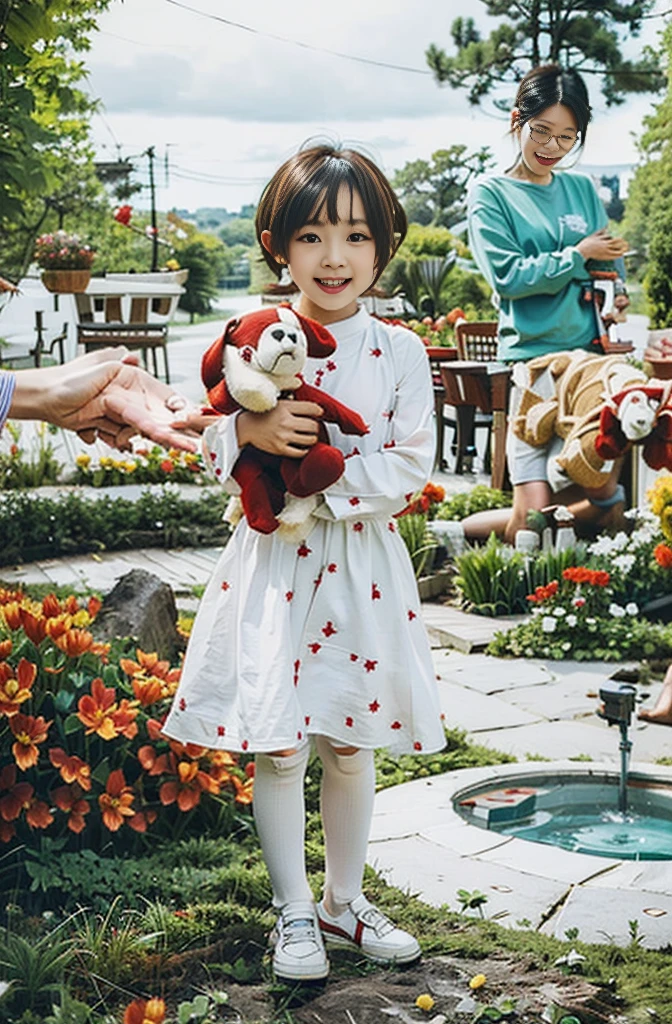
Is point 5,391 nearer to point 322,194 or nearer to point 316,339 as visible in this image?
point 316,339

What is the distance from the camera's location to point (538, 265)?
16.1ft

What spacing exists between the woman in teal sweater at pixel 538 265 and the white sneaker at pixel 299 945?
309 cm

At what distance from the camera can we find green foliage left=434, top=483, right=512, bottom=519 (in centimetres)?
607

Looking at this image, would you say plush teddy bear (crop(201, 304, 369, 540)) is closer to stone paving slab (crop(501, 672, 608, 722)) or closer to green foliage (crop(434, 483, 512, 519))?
stone paving slab (crop(501, 672, 608, 722))

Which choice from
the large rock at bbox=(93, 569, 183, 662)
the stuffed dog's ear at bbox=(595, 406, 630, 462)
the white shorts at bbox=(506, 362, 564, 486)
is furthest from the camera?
the white shorts at bbox=(506, 362, 564, 486)

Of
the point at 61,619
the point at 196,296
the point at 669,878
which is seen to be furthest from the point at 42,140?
the point at 196,296

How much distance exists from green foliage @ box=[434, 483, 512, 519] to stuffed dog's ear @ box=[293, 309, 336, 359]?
3.86 metres

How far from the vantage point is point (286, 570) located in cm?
220

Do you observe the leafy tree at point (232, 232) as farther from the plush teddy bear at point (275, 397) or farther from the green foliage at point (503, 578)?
the plush teddy bear at point (275, 397)

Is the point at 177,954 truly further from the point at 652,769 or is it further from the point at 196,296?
the point at 196,296

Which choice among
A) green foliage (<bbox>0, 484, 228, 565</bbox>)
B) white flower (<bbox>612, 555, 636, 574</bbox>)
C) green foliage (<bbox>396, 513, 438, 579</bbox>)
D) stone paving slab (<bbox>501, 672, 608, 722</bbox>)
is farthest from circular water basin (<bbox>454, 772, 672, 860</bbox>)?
green foliage (<bbox>0, 484, 228, 565</bbox>)

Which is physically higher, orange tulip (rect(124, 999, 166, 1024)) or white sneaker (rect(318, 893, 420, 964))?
orange tulip (rect(124, 999, 166, 1024))

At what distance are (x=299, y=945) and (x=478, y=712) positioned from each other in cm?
175

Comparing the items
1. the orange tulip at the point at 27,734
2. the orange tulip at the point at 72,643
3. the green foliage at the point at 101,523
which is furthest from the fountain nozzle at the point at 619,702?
the green foliage at the point at 101,523
